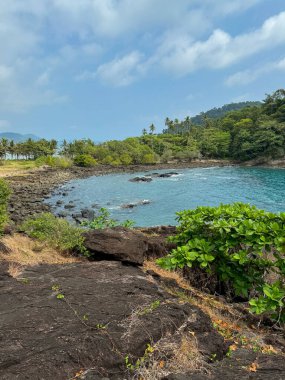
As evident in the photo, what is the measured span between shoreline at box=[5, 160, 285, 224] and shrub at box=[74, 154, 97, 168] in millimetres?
3218

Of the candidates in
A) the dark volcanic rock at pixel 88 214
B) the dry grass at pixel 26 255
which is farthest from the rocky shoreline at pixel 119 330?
the dark volcanic rock at pixel 88 214

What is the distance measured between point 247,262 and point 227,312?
1164 millimetres

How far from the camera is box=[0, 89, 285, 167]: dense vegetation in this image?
307 feet

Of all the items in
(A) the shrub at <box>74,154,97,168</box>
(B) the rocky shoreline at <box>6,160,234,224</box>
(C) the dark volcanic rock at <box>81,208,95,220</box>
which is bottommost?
(C) the dark volcanic rock at <box>81,208,95,220</box>

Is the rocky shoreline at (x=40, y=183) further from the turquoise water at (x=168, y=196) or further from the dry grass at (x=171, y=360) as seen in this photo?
the dry grass at (x=171, y=360)

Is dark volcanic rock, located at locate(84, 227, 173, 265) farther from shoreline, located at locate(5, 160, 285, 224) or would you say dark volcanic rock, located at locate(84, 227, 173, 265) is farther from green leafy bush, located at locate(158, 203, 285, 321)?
shoreline, located at locate(5, 160, 285, 224)

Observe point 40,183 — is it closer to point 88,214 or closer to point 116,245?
point 88,214

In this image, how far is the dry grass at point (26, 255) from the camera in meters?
7.62

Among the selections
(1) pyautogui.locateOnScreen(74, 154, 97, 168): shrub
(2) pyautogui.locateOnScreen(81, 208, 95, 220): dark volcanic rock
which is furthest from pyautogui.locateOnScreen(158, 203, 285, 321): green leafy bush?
(1) pyautogui.locateOnScreen(74, 154, 97, 168): shrub

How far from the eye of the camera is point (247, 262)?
626 cm

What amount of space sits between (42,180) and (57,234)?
60.2 meters

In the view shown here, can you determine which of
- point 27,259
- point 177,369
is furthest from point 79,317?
point 27,259

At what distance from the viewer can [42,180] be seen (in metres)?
67.8

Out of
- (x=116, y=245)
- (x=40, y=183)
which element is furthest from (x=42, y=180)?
(x=116, y=245)
